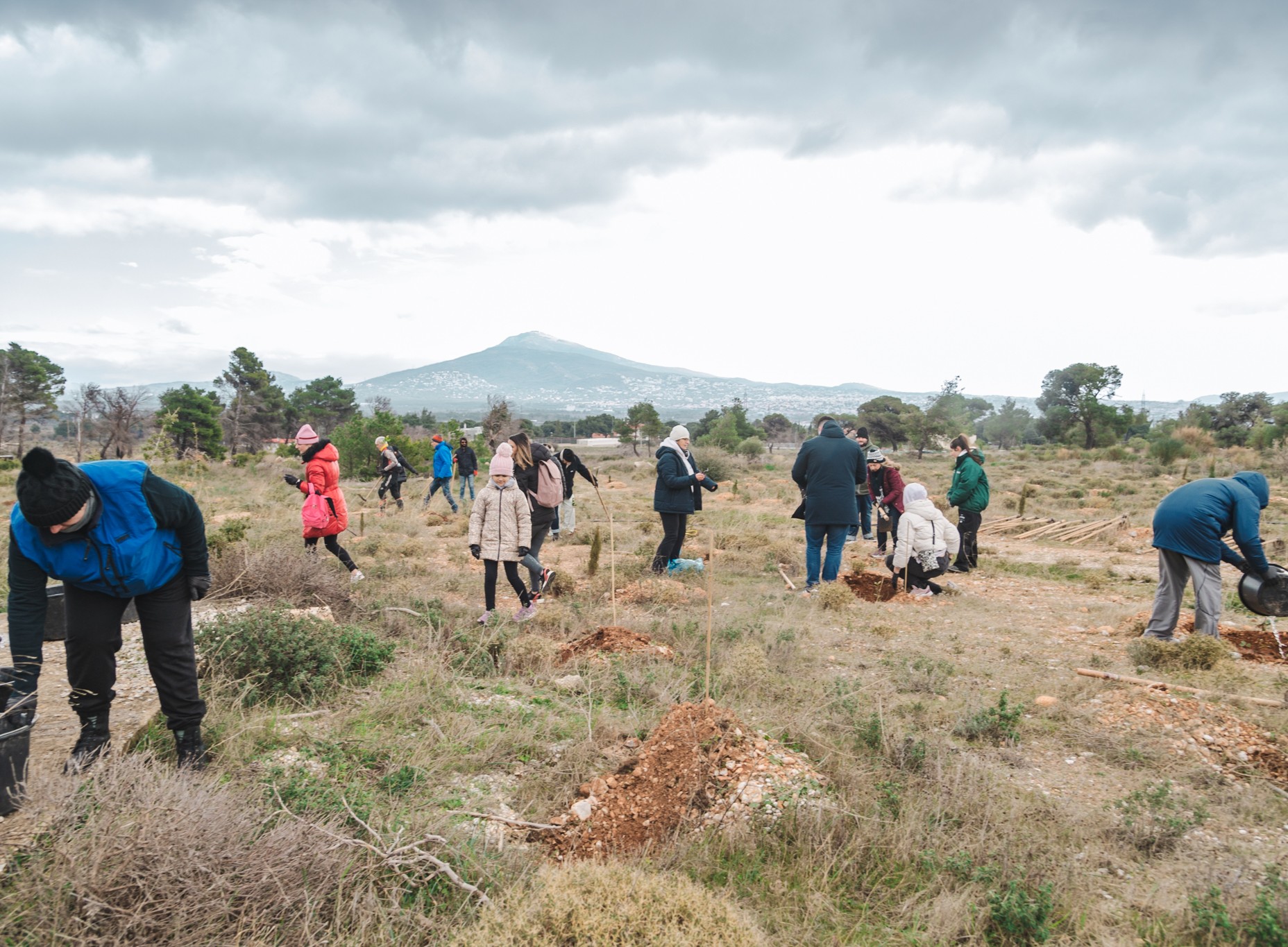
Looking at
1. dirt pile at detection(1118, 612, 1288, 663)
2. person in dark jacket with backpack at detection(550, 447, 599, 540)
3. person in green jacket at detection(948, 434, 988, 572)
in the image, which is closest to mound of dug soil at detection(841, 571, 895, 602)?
person in green jacket at detection(948, 434, 988, 572)

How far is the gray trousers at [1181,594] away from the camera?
5445 mm

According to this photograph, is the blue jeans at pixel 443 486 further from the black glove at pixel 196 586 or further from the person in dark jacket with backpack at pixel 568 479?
the black glove at pixel 196 586

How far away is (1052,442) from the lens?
155 feet

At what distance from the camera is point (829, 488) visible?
301 inches

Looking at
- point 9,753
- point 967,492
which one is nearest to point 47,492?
point 9,753

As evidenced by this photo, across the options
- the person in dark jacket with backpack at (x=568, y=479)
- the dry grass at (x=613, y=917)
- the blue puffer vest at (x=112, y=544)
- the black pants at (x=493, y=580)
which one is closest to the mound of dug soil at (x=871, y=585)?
the person in dark jacket with backpack at (x=568, y=479)

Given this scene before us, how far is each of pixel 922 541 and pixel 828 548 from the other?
1002 millimetres

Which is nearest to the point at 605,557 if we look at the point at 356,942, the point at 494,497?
the point at 494,497

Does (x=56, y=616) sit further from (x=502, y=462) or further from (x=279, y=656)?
(x=502, y=462)

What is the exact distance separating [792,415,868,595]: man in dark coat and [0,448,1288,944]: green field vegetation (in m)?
0.77

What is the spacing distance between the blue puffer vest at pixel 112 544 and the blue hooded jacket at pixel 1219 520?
6.52 metres

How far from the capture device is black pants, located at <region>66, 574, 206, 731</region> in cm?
312

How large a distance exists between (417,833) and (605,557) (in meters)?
7.30

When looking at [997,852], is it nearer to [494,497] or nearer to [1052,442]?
[494,497]
